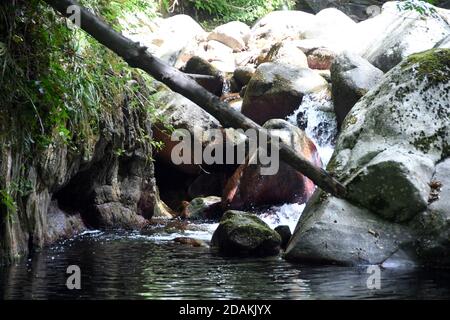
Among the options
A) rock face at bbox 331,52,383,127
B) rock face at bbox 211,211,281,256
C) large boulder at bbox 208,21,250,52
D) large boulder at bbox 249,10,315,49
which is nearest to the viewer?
rock face at bbox 211,211,281,256

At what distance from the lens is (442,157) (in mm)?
6875

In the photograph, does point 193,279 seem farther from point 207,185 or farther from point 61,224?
point 207,185

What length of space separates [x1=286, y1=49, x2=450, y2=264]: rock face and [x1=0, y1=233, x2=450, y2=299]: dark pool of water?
403 mm

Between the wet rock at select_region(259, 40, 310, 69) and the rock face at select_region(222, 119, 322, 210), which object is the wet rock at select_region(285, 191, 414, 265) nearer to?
the rock face at select_region(222, 119, 322, 210)

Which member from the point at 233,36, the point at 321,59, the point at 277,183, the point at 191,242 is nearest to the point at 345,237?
the point at 191,242

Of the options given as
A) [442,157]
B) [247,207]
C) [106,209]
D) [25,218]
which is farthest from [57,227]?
[442,157]

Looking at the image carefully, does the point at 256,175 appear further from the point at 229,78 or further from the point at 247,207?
the point at 229,78

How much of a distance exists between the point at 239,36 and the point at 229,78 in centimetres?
506

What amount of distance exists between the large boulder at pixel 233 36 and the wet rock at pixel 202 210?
35.0 feet

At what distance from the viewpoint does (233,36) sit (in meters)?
21.9

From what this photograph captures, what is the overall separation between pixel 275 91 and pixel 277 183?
3395 mm

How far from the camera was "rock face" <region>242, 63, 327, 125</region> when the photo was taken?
14.3 metres

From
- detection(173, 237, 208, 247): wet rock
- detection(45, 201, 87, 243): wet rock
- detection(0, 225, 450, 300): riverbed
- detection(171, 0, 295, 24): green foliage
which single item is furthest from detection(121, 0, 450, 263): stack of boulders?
detection(45, 201, 87, 243): wet rock

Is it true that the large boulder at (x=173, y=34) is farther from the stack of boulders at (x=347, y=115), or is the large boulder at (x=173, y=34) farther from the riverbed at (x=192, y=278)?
the riverbed at (x=192, y=278)
